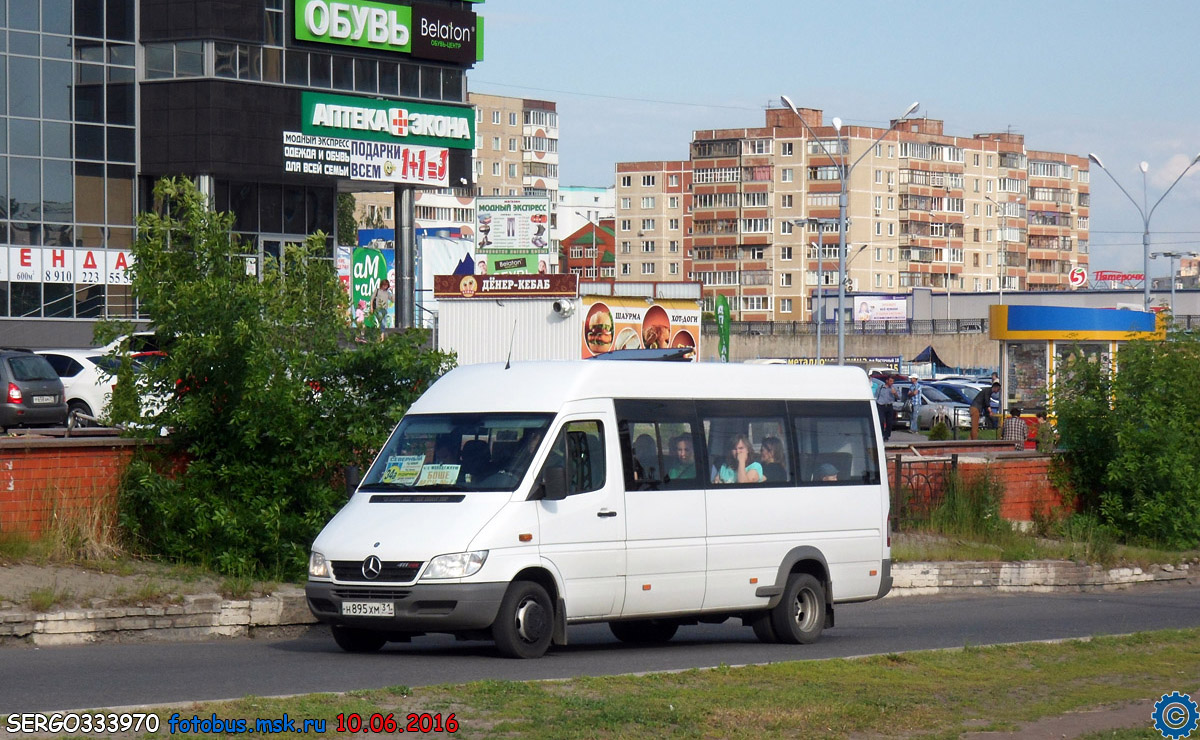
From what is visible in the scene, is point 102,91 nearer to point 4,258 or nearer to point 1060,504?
point 4,258

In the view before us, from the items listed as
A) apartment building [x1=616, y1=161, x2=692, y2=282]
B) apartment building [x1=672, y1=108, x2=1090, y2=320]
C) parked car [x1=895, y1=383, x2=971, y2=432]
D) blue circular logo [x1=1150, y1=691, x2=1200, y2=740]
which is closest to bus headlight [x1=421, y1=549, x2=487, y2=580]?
blue circular logo [x1=1150, y1=691, x2=1200, y2=740]

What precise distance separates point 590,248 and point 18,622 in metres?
151

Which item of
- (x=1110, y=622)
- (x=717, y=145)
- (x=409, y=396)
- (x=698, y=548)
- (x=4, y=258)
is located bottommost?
(x=1110, y=622)

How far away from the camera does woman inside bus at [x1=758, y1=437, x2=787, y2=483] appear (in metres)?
13.7

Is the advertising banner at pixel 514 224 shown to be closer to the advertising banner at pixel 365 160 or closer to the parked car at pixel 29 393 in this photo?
the advertising banner at pixel 365 160

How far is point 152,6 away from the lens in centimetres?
5125

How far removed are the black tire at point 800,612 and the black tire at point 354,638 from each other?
3561 mm

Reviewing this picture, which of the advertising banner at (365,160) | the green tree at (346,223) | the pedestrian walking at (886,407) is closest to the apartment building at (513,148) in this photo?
the green tree at (346,223)

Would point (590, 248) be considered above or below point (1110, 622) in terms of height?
above

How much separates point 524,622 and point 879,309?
97.1 metres

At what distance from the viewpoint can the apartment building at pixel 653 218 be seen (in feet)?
526

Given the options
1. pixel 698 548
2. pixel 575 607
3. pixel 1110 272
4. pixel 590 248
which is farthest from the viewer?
pixel 590 248

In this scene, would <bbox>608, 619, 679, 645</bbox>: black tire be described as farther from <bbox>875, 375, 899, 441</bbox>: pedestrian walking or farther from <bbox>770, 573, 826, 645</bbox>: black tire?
<bbox>875, 375, 899, 441</bbox>: pedestrian walking

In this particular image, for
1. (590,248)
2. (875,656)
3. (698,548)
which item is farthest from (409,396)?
(590,248)
